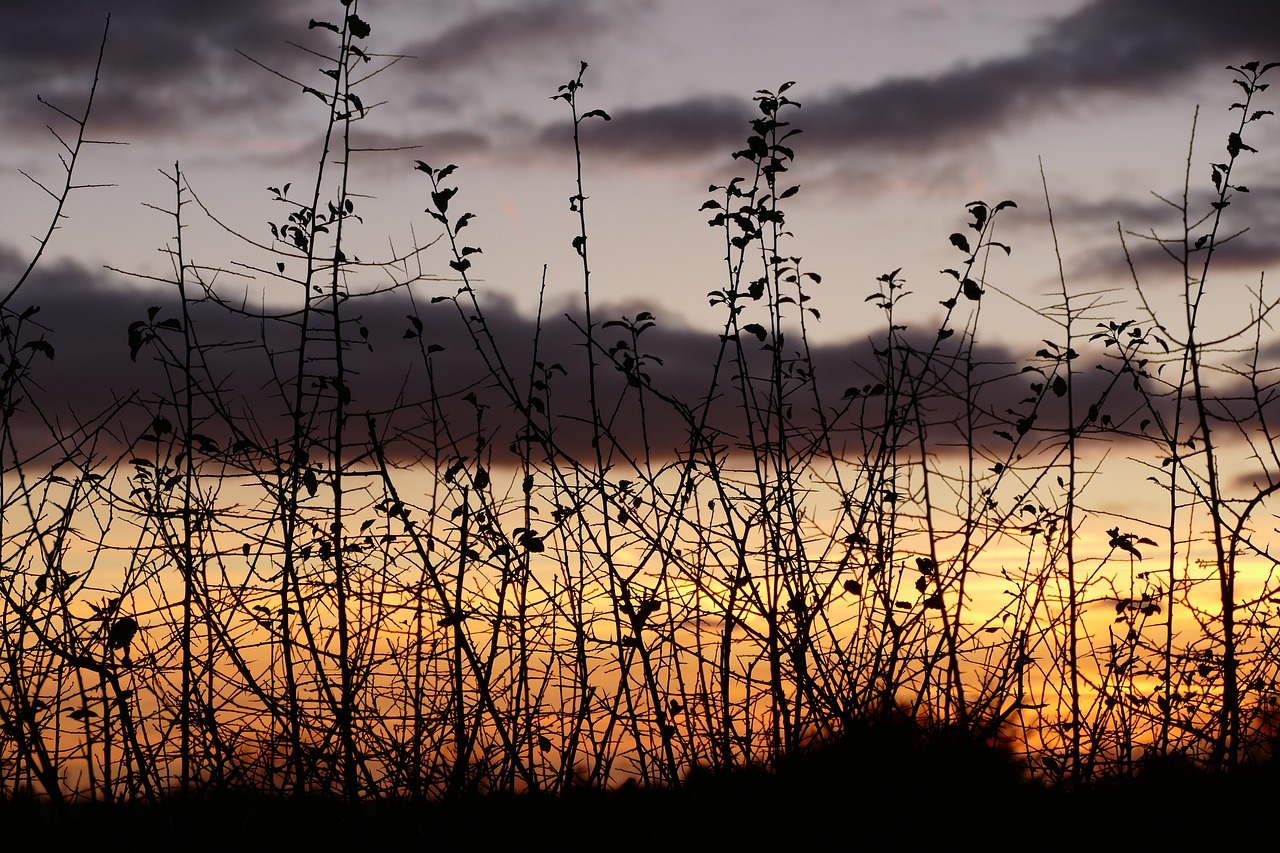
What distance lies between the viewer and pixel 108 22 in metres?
4.82

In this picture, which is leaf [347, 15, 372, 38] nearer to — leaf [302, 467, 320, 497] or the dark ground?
leaf [302, 467, 320, 497]

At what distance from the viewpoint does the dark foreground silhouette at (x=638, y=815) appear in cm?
529

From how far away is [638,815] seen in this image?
5523 mm

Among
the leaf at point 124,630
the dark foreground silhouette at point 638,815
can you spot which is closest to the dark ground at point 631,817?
the dark foreground silhouette at point 638,815

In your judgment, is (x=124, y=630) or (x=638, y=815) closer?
(x=124, y=630)

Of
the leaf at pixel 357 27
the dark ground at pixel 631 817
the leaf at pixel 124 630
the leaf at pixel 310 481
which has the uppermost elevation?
the leaf at pixel 357 27

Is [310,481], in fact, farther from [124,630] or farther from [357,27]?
[357,27]

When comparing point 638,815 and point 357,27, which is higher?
point 357,27

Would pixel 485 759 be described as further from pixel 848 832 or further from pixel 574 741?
pixel 848 832

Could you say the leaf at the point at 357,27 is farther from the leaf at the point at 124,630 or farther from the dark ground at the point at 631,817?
the dark ground at the point at 631,817

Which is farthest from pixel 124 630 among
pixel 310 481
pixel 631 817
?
pixel 631 817

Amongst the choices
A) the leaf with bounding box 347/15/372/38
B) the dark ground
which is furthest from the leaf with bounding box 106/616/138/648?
the leaf with bounding box 347/15/372/38

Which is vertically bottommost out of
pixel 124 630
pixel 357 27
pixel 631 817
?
pixel 631 817

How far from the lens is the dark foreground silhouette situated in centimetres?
529
